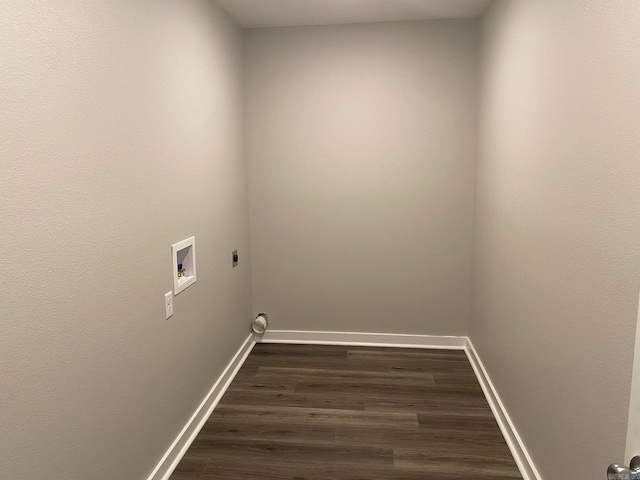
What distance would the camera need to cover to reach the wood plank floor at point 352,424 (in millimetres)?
2332

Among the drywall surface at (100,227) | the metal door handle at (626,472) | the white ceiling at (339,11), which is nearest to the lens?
the metal door handle at (626,472)

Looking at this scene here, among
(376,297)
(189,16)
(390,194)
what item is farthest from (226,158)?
(376,297)

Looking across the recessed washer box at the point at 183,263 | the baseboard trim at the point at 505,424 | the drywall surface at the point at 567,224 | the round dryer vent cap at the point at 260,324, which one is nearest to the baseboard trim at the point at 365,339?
the round dryer vent cap at the point at 260,324

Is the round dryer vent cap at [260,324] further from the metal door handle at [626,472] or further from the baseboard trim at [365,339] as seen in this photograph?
the metal door handle at [626,472]

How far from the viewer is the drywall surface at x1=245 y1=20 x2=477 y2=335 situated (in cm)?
344

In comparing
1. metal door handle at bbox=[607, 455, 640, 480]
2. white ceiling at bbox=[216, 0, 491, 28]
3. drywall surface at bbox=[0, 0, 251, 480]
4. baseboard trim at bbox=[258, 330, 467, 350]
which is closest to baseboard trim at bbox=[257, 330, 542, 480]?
baseboard trim at bbox=[258, 330, 467, 350]

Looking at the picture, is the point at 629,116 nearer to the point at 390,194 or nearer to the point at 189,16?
the point at 189,16

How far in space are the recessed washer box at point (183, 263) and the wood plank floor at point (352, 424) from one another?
87 centimetres

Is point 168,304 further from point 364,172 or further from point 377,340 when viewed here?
point 377,340

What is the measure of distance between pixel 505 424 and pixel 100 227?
7.35 feet

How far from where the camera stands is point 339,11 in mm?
3129

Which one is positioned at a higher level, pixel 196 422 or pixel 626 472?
pixel 626 472

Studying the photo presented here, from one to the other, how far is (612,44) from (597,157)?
13.1 inches

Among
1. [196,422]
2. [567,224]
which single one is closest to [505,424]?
[567,224]
